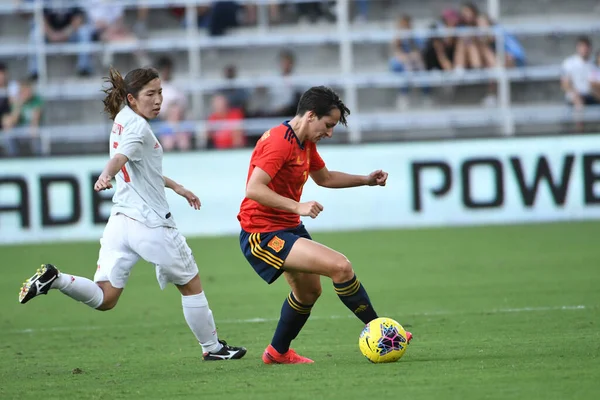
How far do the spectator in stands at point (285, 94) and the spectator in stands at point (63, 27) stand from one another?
368 cm

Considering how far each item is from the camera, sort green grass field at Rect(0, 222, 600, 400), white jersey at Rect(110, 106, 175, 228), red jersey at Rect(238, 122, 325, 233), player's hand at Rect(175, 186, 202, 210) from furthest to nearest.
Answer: player's hand at Rect(175, 186, 202, 210)
white jersey at Rect(110, 106, 175, 228)
red jersey at Rect(238, 122, 325, 233)
green grass field at Rect(0, 222, 600, 400)

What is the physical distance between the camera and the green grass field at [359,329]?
260 inches

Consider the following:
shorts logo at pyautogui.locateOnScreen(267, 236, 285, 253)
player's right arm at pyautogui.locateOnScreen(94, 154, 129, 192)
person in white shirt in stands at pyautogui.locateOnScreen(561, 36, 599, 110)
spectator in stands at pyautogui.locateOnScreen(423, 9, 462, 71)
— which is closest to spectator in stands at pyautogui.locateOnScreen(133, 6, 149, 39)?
spectator in stands at pyautogui.locateOnScreen(423, 9, 462, 71)

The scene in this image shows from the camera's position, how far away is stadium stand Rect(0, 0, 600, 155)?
65.4 feet

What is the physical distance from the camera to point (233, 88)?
20.2 meters

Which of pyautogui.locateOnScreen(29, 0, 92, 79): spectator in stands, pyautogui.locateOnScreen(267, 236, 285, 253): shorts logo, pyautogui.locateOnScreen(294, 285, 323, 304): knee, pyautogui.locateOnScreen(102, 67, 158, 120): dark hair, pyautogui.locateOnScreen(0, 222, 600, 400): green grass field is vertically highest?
pyautogui.locateOnScreen(29, 0, 92, 79): spectator in stands

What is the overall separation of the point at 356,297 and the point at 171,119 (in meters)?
12.6

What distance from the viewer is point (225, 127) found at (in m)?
19.4

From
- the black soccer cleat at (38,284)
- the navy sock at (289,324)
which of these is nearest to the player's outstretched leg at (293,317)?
the navy sock at (289,324)

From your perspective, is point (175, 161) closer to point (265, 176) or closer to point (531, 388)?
point (265, 176)

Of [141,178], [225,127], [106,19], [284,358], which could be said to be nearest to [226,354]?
[284,358]

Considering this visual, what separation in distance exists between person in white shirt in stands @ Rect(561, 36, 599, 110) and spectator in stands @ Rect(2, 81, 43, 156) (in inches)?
370

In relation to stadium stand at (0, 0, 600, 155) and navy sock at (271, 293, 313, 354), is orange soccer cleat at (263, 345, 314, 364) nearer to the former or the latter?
navy sock at (271, 293, 313, 354)

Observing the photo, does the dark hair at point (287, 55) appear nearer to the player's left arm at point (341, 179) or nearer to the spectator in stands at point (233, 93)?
the spectator in stands at point (233, 93)
